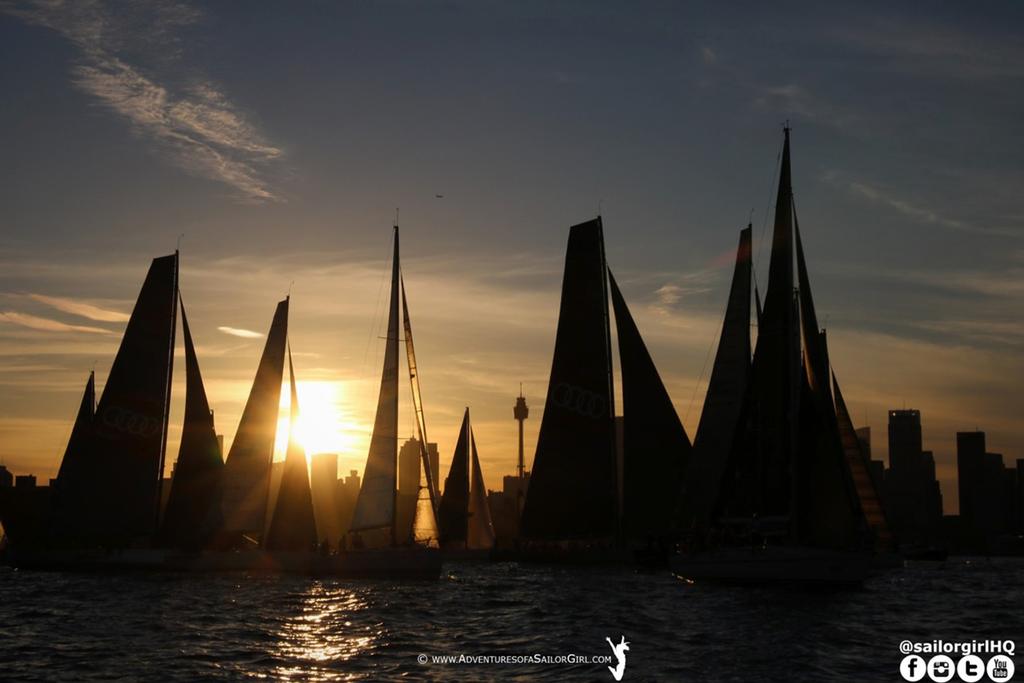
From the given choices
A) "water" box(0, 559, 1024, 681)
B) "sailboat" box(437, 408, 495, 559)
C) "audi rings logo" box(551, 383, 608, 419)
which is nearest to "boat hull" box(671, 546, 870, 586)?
"water" box(0, 559, 1024, 681)

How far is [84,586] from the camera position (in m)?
55.6

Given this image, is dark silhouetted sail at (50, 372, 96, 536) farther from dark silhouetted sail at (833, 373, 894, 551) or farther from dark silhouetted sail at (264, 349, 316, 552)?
dark silhouetted sail at (833, 373, 894, 551)

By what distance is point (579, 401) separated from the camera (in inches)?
2591

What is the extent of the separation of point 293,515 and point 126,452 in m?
11.4

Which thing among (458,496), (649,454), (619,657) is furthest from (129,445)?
(619,657)

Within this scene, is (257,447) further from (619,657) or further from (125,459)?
(619,657)

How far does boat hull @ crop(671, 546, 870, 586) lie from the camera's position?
4538 cm

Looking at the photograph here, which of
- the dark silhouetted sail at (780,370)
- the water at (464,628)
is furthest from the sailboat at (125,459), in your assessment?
the dark silhouetted sail at (780,370)

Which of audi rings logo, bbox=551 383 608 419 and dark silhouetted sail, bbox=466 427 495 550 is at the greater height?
audi rings logo, bbox=551 383 608 419

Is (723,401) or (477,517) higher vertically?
(723,401)

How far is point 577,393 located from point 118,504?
26.0 m

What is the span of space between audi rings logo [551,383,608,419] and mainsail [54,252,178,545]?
21865 millimetres

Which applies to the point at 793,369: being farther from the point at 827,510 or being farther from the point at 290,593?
the point at 290,593

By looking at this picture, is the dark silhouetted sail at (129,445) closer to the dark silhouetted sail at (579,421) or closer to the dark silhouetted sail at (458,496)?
the dark silhouetted sail at (579,421)
